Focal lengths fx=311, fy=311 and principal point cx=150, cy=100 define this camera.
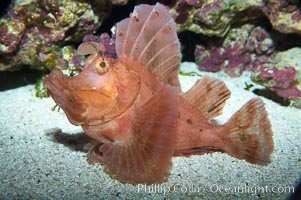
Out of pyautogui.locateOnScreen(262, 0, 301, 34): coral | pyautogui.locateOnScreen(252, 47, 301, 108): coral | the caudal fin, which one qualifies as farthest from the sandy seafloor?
pyautogui.locateOnScreen(262, 0, 301, 34): coral

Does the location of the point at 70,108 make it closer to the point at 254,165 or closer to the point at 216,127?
the point at 216,127

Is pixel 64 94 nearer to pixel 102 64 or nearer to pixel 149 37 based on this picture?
pixel 102 64

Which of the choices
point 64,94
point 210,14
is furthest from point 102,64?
point 210,14

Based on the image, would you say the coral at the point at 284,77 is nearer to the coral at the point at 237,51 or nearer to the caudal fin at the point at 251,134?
the coral at the point at 237,51

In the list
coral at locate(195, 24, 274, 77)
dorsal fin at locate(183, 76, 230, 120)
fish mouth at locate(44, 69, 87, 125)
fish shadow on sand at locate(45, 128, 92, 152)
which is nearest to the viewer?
fish mouth at locate(44, 69, 87, 125)

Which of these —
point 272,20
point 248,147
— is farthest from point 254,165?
point 272,20

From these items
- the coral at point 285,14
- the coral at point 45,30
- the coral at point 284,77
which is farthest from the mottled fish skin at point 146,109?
the coral at point 285,14

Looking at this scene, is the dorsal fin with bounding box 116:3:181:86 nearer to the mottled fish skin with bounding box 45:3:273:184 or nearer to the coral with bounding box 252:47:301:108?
the mottled fish skin with bounding box 45:3:273:184
